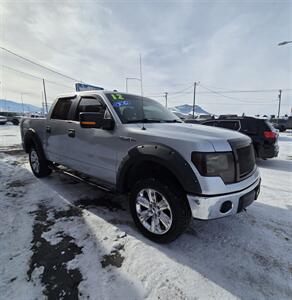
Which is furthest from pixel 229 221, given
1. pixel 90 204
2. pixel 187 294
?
pixel 90 204

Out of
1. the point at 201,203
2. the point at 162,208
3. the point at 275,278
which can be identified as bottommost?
the point at 275,278

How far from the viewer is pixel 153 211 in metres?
2.42

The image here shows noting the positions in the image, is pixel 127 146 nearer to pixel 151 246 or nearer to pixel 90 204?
pixel 151 246

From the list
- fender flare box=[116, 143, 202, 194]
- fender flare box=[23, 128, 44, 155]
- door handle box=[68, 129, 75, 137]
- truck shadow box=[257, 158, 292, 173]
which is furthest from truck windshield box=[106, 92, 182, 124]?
truck shadow box=[257, 158, 292, 173]

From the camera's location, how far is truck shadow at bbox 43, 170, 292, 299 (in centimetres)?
188

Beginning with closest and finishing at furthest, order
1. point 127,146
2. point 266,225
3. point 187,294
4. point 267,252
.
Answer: point 187,294, point 267,252, point 127,146, point 266,225

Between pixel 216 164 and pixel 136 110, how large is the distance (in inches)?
66.0

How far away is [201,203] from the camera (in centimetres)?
198

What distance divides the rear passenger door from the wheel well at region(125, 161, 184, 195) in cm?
165

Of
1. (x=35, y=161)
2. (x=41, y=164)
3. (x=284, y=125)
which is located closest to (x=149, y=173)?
(x=41, y=164)

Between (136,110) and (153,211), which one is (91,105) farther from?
(153,211)

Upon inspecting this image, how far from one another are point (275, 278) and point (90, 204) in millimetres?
2729

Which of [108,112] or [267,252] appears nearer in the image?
[267,252]

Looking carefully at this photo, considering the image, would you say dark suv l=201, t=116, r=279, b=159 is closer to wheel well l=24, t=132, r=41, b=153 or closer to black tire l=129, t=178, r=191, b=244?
black tire l=129, t=178, r=191, b=244
